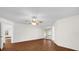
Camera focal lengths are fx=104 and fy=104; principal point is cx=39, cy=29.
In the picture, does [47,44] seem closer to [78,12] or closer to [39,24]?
[39,24]

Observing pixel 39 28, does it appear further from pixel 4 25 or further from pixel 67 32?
pixel 4 25

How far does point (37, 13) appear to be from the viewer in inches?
74.3

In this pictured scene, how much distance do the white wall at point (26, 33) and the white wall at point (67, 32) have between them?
0.31 meters

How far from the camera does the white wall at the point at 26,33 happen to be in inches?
77.8

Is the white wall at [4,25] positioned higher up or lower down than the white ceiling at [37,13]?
lower down

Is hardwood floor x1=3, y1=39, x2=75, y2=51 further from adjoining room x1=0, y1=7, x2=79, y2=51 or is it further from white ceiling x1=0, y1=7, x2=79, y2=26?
white ceiling x1=0, y1=7, x2=79, y2=26

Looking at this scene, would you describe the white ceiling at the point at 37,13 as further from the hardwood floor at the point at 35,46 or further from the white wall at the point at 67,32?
the hardwood floor at the point at 35,46

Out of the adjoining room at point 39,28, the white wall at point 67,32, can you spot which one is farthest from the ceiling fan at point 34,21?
the white wall at point 67,32

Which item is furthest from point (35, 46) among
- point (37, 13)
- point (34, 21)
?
point (37, 13)

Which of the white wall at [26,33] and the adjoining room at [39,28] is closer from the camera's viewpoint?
the adjoining room at [39,28]

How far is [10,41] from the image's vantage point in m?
1.94

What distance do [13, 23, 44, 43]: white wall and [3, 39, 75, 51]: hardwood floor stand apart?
78 millimetres

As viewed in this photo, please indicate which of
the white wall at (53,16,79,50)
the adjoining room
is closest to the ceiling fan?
the adjoining room

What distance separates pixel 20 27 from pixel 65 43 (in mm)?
891
